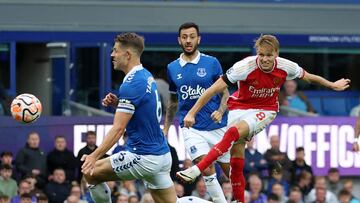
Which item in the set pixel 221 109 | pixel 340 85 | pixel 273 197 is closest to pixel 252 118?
pixel 221 109

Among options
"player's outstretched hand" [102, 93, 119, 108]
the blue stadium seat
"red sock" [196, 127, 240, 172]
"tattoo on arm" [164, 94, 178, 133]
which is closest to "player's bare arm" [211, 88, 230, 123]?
"red sock" [196, 127, 240, 172]

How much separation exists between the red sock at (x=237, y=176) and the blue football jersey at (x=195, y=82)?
93 centimetres

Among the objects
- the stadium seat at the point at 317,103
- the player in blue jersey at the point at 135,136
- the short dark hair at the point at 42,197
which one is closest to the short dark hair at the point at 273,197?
the short dark hair at the point at 42,197

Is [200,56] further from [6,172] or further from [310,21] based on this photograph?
[310,21]

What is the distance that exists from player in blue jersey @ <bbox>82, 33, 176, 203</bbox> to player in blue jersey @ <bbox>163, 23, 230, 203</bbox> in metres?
1.76

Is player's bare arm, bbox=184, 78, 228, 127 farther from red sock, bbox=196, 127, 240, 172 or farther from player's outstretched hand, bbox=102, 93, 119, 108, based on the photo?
player's outstretched hand, bbox=102, 93, 119, 108

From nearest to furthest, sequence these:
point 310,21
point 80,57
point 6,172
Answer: point 6,172 < point 80,57 < point 310,21

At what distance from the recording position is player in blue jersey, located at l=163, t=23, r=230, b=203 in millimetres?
16031

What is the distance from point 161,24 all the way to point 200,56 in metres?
9.41

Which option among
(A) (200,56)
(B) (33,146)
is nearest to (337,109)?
(B) (33,146)

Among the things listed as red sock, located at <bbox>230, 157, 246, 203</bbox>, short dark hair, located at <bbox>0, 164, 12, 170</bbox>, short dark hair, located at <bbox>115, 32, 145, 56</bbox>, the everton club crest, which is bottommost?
short dark hair, located at <bbox>0, 164, 12, 170</bbox>

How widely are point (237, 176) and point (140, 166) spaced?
180 cm

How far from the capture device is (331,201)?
75.3 feet

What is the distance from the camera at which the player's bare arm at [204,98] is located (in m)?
15.1
